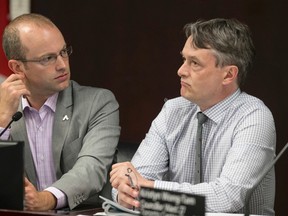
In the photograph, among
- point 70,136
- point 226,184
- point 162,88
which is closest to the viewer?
point 226,184

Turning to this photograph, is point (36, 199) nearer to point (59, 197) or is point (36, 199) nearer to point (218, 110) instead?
point (59, 197)

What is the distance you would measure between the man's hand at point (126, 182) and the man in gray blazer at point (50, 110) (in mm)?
428

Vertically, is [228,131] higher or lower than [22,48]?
lower

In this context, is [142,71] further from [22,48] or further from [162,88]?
[22,48]

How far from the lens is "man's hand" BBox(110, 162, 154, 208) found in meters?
2.97

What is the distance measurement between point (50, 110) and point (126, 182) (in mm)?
803

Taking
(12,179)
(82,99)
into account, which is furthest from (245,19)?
(12,179)

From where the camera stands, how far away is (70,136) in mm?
3559

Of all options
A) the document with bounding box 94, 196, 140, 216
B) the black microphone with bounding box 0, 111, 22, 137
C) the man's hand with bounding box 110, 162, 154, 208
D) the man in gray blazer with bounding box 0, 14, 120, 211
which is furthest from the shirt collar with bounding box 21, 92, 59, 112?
the document with bounding box 94, 196, 140, 216

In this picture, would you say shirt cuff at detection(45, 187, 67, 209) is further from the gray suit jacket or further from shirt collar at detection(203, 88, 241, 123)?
shirt collar at detection(203, 88, 241, 123)

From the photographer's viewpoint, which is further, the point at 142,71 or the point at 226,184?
the point at 142,71

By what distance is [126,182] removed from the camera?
118 inches

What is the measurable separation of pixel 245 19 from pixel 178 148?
1.03 metres

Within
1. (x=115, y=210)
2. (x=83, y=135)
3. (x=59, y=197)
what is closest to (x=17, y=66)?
(x=83, y=135)
